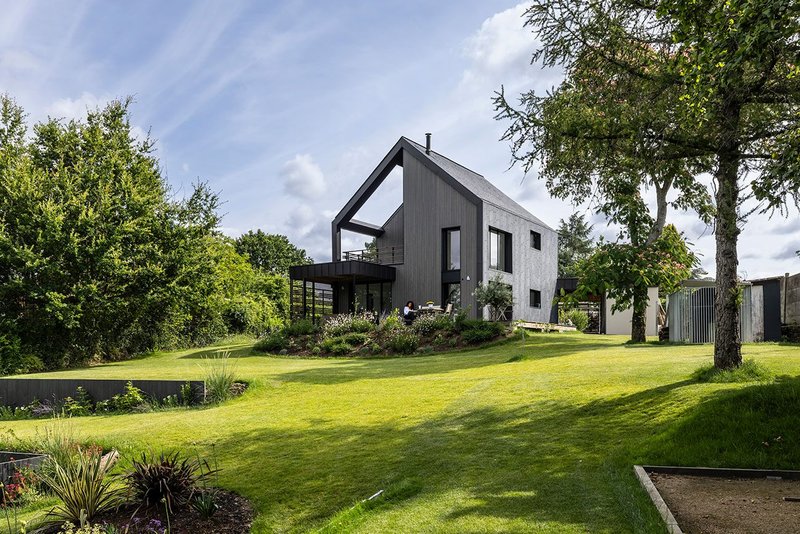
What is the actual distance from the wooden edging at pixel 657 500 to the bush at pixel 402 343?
42.1 ft

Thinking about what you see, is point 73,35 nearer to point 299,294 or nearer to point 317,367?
point 317,367

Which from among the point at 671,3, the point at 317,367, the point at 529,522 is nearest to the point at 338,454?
the point at 529,522

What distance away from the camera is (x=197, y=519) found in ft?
17.7

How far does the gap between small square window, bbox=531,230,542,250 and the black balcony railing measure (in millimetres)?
6841

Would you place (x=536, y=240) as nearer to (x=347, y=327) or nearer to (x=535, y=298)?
(x=535, y=298)

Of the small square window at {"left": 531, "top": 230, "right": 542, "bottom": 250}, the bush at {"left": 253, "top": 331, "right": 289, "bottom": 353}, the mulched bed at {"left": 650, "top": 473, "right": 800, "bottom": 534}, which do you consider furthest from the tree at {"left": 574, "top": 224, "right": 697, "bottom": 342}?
the small square window at {"left": 531, "top": 230, "right": 542, "bottom": 250}

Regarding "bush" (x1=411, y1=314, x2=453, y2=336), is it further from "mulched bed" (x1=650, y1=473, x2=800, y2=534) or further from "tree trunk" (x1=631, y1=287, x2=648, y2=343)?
"mulched bed" (x1=650, y1=473, x2=800, y2=534)

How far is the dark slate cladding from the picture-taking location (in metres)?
24.7

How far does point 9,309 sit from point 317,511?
701 inches

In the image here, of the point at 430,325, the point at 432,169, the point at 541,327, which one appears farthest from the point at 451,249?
the point at 430,325

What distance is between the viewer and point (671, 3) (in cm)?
678

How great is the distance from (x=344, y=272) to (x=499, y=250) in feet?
23.9

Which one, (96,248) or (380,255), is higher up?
(380,255)

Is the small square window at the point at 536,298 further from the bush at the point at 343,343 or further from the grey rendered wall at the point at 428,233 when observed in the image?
the bush at the point at 343,343
